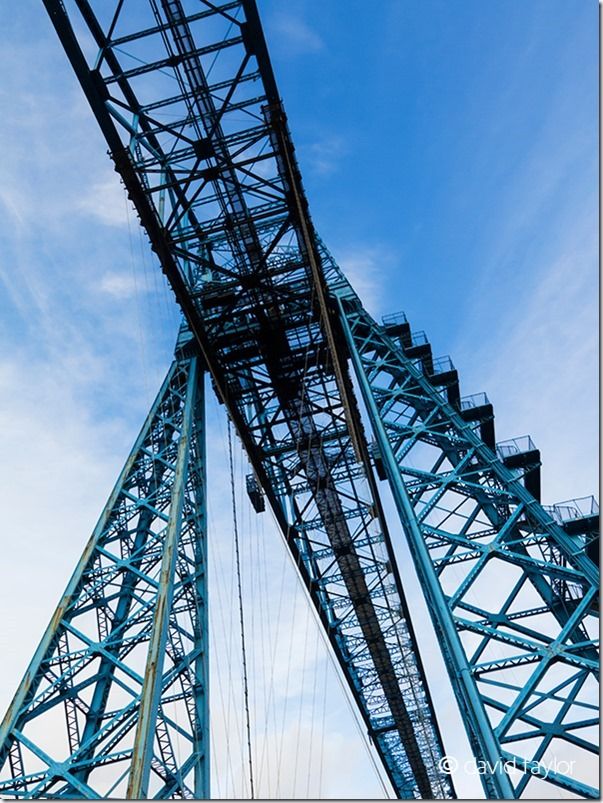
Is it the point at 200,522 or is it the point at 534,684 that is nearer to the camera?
the point at 534,684

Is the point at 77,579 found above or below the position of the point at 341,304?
below

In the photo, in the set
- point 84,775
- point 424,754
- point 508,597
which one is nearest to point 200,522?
point 84,775

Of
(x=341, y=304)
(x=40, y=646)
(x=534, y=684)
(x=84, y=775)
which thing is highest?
(x=341, y=304)

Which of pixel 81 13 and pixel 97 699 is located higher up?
pixel 81 13

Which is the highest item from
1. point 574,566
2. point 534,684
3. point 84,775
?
point 574,566

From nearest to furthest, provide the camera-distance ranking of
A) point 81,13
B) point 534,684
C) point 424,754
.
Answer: point 534,684
point 81,13
point 424,754

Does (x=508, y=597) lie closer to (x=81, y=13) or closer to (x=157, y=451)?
(x=157, y=451)

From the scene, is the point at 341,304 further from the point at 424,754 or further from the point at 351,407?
the point at 424,754

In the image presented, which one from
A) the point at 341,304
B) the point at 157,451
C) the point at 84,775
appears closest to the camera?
the point at 84,775

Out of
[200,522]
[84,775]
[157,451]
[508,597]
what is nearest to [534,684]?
[508,597]
